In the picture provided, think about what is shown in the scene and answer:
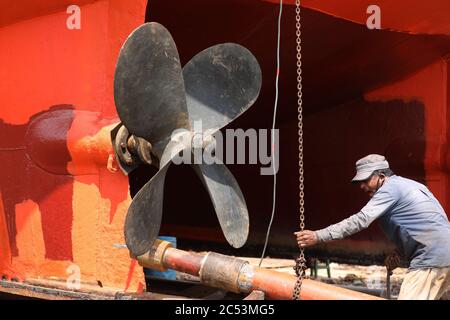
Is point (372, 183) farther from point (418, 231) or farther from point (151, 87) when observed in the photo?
point (151, 87)

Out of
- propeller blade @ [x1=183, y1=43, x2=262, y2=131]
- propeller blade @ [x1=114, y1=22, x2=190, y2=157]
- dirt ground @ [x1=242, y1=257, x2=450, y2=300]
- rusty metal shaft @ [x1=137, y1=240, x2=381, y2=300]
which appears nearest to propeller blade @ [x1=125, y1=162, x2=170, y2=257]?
rusty metal shaft @ [x1=137, y1=240, x2=381, y2=300]

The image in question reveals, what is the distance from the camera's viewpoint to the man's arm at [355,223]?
3.22 meters

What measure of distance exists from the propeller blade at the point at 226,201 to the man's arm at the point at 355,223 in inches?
21.8

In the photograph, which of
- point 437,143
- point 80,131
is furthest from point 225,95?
point 437,143

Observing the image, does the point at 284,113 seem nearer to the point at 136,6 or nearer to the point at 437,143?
the point at 437,143

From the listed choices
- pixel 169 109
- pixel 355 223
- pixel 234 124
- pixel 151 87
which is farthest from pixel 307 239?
pixel 234 124

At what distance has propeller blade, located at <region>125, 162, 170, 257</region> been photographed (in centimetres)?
330

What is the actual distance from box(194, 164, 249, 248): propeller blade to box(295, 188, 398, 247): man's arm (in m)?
0.55

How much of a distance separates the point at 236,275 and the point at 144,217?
2.22ft

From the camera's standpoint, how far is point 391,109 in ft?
18.9

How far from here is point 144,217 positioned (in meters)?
3.38

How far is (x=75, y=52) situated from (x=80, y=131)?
2.11ft

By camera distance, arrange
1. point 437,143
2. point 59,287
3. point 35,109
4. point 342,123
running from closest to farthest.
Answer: point 59,287 → point 35,109 → point 437,143 → point 342,123

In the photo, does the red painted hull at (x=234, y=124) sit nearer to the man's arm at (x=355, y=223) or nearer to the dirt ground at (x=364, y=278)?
Answer: the dirt ground at (x=364, y=278)
